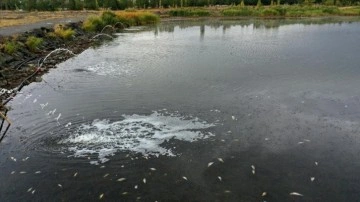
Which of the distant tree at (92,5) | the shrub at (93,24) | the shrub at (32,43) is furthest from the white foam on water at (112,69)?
the distant tree at (92,5)

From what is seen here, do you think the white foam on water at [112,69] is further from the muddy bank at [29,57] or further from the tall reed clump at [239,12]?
the tall reed clump at [239,12]

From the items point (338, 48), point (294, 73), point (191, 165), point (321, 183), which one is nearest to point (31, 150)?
point (191, 165)

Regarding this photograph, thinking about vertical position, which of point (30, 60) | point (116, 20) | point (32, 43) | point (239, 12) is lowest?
point (30, 60)

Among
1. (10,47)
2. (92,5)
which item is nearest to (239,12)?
(92,5)

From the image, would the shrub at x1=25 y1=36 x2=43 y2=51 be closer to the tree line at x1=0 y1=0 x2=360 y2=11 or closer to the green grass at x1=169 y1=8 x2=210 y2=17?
the green grass at x1=169 y1=8 x2=210 y2=17

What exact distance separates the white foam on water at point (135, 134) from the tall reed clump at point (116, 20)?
22877 mm

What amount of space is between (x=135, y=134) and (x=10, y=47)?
1105 centimetres

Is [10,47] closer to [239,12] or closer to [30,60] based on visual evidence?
[30,60]

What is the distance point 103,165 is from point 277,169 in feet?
12.4

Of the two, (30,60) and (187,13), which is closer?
(30,60)

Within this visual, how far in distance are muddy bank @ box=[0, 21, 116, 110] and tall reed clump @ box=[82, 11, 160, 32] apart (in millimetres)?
4337

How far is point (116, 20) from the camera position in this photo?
116ft

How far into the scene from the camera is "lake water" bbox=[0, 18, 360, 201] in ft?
22.8

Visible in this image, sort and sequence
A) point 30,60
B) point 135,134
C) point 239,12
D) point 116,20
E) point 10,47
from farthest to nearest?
point 239,12 → point 116,20 → point 30,60 → point 10,47 → point 135,134
